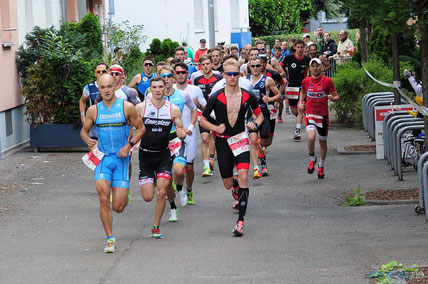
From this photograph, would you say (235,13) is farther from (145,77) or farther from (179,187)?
(179,187)

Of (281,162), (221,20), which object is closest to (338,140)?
(281,162)

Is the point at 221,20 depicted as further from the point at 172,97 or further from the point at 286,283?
the point at 286,283

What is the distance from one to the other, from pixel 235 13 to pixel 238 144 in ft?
145

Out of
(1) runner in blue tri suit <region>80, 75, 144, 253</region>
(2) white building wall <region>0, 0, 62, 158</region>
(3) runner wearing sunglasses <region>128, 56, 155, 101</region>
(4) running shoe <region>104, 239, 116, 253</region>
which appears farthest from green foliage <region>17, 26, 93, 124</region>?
(4) running shoe <region>104, 239, 116, 253</region>

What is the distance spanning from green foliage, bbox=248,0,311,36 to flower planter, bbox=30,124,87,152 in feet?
168

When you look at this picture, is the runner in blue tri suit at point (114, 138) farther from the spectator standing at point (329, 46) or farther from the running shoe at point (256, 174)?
the spectator standing at point (329, 46)

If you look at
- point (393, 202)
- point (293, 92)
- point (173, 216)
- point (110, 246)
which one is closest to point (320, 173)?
point (393, 202)

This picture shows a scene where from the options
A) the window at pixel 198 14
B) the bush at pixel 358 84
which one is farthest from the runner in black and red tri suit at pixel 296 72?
the window at pixel 198 14

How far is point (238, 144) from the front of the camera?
417 inches

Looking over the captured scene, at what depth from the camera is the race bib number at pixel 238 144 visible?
10555 mm

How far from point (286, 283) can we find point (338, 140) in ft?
39.2

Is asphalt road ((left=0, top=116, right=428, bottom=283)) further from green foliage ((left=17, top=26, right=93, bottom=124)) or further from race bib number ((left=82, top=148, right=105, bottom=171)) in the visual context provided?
green foliage ((left=17, top=26, right=93, bottom=124))

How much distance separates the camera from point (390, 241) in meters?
9.45

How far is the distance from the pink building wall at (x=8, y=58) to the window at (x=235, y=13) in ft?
113
